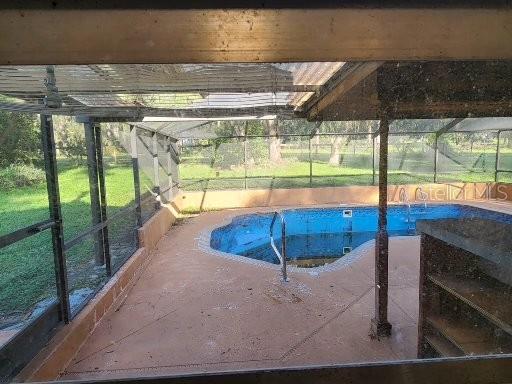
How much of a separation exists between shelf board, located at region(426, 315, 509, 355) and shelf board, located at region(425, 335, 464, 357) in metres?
0.05

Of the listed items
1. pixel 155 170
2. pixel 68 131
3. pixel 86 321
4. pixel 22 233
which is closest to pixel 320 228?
pixel 155 170

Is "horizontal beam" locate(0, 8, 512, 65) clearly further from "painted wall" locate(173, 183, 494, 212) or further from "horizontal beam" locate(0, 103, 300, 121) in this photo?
"painted wall" locate(173, 183, 494, 212)

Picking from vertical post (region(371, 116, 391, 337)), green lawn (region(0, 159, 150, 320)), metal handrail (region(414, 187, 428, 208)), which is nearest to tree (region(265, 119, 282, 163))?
metal handrail (region(414, 187, 428, 208))

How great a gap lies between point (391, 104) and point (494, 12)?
2.47 m

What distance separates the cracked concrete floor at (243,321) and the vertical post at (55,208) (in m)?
Answer: 0.57

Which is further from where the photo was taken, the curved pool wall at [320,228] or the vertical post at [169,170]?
the vertical post at [169,170]

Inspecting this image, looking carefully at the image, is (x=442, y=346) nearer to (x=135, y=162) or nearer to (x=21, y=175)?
(x=135, y=162)

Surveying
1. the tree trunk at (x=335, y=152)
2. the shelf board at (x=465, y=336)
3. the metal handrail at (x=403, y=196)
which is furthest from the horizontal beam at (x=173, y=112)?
the tree trunk at (x=335, y=152)

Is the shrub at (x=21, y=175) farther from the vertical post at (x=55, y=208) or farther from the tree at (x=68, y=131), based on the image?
the vertical post at (x=55, y=208)

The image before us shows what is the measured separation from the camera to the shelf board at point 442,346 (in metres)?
2.31

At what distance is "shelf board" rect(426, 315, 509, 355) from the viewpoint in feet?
6.94

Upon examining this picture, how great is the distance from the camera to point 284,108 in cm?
439

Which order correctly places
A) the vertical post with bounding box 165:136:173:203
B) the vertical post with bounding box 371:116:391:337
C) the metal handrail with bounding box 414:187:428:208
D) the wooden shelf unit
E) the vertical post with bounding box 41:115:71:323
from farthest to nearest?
the metal handrail with bounding box 414:187:428:208
the vertical post with bounding box 165:136:173:203
the vertical post with bounding box 371:116:391:337
the vertical post with bounding box 41:115:71:323
the wooden shelf unit

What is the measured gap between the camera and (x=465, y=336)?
2279mm
